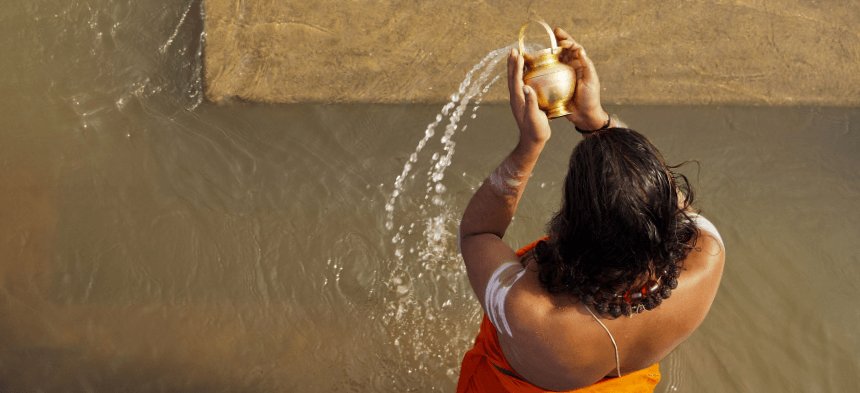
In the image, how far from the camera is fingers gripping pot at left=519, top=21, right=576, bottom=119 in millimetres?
1638

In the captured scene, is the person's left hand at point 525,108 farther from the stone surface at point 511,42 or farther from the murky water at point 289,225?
the stone surface at point 511,42

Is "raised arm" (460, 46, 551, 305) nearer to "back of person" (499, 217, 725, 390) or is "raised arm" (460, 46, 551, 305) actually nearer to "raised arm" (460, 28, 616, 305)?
"raised arm" (460, 28, 616, 305)

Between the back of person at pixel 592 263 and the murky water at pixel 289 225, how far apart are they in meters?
1.28

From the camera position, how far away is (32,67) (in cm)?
319

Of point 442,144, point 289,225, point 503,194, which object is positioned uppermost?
point 503,194

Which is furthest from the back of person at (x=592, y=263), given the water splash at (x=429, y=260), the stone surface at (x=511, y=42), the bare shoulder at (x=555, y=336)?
the stone surface at (x=511, y=42)

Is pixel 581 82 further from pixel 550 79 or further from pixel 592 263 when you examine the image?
pixel 592 263

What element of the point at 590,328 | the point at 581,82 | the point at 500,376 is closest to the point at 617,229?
the point at 590,328

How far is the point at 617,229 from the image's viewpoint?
133 cm

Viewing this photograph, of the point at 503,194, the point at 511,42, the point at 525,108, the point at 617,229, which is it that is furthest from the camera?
the point at 511,42

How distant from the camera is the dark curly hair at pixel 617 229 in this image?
1320mm

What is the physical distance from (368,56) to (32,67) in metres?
1.45

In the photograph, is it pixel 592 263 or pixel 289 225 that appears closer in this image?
pixel 592 263

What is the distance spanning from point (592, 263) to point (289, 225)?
1818 millimetres
